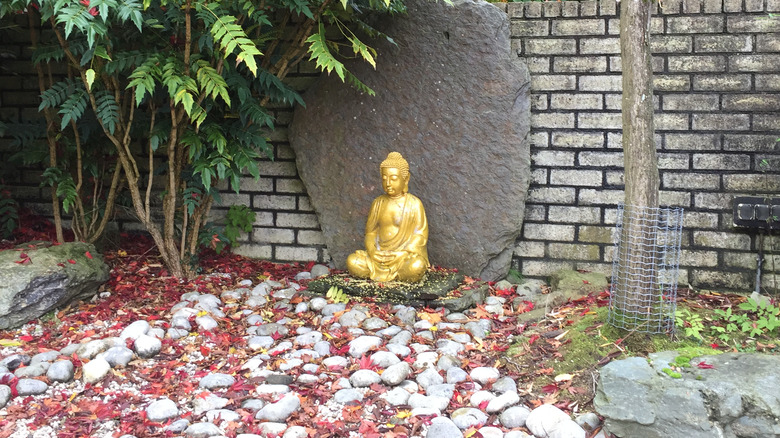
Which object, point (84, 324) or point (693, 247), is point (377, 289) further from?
point (693, 247)

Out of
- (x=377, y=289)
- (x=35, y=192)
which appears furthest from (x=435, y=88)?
(x=35, y=192)

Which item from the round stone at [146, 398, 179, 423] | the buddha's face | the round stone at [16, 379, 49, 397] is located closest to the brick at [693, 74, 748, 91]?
the buddha's face

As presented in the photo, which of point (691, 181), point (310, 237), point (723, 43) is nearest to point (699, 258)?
point (691, 181)

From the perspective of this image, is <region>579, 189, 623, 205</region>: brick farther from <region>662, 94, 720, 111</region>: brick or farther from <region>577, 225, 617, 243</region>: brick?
<region>662, 94, 720, 111</region>: brick

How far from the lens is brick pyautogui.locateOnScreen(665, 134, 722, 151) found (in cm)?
525

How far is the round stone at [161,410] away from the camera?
3.23m

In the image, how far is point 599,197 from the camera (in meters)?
5.50

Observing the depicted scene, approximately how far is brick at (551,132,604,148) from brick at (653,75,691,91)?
613 mm

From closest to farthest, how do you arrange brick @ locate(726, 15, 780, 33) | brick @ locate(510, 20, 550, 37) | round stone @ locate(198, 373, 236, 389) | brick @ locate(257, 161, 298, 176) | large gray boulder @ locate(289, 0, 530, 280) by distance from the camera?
round stone @ locate(198, 373, 236, 389) < brick @ locate(726, 15, 780, 33) < large gray boulder @ locate(289, 0, 530, 280) < brick @ locate(510, 20, 550, 37) < brick @ locate(257, 161, 298, 176)

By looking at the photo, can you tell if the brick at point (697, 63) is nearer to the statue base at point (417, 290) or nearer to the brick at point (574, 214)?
the brick at point (574, 214)

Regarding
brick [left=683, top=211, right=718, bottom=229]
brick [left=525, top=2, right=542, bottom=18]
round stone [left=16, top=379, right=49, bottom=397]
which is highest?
brick [left=525, top=2, right=542, bottom=18]

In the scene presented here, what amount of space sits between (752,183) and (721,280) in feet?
2.77

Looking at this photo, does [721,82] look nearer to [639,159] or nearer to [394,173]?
[639,159]

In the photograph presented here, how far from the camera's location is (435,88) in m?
5.51
